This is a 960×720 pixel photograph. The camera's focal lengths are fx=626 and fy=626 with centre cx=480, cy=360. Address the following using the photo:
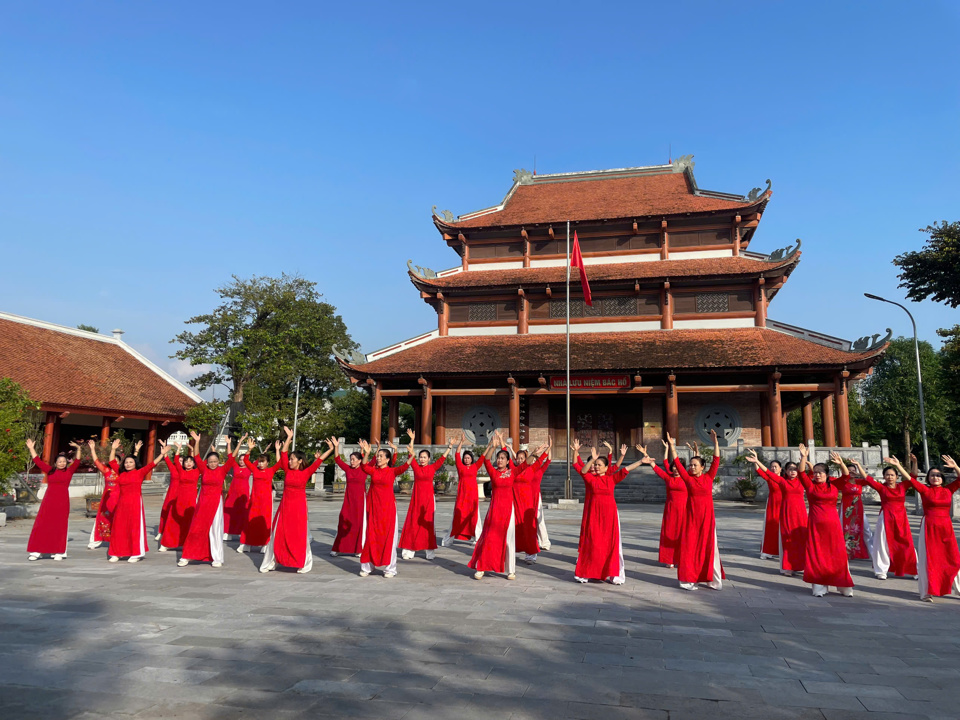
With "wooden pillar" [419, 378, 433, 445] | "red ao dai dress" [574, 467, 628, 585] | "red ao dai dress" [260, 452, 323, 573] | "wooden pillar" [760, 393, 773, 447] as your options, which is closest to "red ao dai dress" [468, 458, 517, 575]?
"red ao dai dress" [574, 467, 628, 585]

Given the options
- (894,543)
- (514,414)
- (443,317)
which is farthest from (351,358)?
(894,543)

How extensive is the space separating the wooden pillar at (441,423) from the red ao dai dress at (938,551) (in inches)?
761

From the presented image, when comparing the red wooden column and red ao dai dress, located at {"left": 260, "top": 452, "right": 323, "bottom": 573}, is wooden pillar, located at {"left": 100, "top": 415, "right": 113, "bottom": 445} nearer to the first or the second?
the red wooden column

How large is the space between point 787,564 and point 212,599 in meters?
7.05

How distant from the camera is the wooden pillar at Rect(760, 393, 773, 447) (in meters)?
22.8

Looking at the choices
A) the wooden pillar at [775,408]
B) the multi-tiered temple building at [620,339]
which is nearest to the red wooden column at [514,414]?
the multi-tiered temple building at [620,339]

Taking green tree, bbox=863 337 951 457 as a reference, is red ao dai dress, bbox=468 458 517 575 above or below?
below

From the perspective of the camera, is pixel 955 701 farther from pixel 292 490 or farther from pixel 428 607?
pixel 292 490

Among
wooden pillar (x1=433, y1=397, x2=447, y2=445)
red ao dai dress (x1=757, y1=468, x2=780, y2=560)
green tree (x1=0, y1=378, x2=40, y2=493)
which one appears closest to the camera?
red ao dai dress (x1=757, y1=468, x2=780, y2=560)

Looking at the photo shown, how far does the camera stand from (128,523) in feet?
29.0

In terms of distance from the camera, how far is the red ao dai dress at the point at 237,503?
1039cm

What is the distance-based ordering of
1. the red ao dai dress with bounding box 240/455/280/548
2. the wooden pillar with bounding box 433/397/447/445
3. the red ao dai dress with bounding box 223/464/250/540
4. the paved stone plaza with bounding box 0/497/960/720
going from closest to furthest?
1. the paved stone plaza with bounding box 0/497/960/720
2. the red ao dai dress with bounding box 240/455/280/548
3. the red ao dai dress with bounding box 223/464/250/540
4. the wooden pillar with bounding box 433/397/447/445

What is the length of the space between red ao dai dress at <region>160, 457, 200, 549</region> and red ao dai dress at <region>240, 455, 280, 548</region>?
0.82 metres

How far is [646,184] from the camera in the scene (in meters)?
28.9
